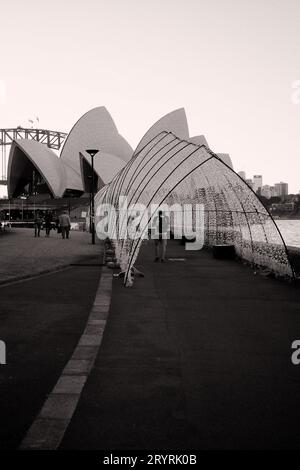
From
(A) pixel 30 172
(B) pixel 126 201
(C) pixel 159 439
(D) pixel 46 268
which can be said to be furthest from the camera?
(A) pixel 30 172

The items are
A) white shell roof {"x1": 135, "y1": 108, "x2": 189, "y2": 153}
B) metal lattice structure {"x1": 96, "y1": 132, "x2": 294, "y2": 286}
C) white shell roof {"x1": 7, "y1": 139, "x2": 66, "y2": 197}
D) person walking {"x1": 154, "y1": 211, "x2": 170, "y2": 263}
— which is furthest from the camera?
white shell roof {"x1": 7, "y1": 139, "x2": 66, "y2": 197}

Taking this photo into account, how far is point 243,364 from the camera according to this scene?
4.91 metres

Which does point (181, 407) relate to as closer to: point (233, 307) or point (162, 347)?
point (162, 347)

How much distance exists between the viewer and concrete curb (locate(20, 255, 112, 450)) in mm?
3234

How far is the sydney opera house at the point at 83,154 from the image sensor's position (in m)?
72.4

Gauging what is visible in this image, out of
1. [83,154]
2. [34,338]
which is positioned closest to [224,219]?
[34,338]

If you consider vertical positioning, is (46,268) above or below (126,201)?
below

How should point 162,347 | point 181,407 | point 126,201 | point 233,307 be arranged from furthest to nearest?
point 126,201, point 233,307, point 162,347, point 181,407

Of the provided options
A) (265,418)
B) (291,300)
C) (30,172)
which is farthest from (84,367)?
(30,172)

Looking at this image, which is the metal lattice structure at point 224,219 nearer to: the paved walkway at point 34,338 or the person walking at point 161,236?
the person walking at point 161,236

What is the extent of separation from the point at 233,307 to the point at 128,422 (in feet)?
15.4

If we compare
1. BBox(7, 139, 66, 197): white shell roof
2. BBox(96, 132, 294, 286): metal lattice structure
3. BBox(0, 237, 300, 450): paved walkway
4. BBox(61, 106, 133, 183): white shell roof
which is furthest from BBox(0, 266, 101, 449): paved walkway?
BBox(61, 106, 133, 183): white shell roof

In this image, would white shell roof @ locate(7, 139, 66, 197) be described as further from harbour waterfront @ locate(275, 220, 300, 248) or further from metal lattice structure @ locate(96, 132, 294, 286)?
metal lattice structure @ locate(96, 132, 294, 286)

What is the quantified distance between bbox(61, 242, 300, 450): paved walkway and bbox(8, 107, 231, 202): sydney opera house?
6455cm
